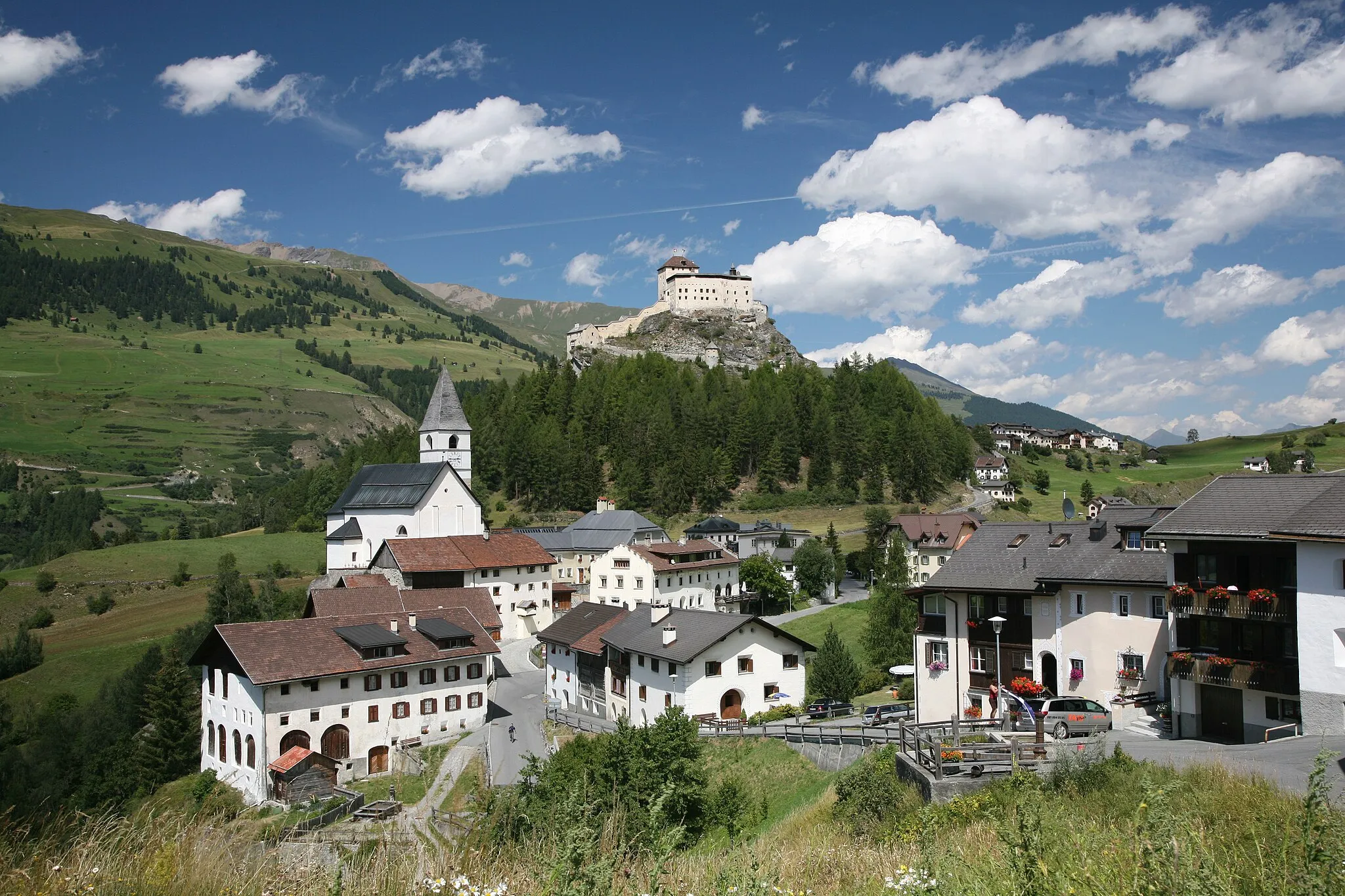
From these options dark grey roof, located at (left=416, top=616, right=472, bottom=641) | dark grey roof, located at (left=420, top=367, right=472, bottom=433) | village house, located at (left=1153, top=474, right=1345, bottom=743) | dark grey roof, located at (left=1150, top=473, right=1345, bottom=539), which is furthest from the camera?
dark grey roof, located at (left=420, top=367, right=472, bottom=433)

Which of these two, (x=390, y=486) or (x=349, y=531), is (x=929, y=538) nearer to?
(x=390, y=486)

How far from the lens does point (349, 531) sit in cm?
8519

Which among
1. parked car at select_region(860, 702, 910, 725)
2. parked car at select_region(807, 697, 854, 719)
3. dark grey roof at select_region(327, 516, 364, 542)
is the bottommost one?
parked car at select_region(807, 697, 854, 719)

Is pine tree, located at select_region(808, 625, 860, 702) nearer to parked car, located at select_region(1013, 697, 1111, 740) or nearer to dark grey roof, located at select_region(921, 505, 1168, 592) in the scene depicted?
dark grey roof, located at select_region(921, 505, 1168, 592)

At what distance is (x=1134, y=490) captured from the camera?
11950 centimetres

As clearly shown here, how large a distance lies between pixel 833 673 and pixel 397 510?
5508 centimetres

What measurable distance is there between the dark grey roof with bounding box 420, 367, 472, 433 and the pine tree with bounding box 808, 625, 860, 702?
195 feet

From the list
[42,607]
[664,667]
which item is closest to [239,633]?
[664,667]

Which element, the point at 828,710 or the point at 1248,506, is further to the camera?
the point at 828,710

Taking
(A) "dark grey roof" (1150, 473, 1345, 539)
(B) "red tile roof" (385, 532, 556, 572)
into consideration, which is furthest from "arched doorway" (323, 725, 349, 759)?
(A) "dark grey roof" (1150, 473, 1345, 539)

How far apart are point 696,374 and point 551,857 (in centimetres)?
15681

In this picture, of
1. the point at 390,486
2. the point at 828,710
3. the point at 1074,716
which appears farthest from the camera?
the point at 390,486

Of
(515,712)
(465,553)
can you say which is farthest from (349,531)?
(515,712)

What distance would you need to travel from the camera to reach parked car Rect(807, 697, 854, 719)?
3791 cm
